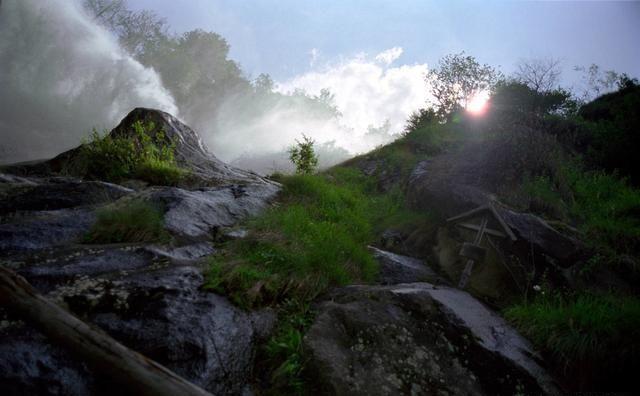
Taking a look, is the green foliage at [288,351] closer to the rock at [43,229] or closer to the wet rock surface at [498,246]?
the rock at [43,229]

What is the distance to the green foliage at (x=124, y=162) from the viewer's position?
6938 mm

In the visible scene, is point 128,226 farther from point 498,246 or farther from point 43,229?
point 498,246

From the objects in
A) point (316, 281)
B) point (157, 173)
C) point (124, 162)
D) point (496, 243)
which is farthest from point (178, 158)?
point (496, 243)

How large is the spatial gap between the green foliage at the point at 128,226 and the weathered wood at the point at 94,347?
6.36 ft

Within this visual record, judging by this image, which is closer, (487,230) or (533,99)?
(487,230)

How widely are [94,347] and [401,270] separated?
448 cm

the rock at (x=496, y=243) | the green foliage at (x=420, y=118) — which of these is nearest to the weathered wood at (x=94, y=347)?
the rock at (x=496, y=243)

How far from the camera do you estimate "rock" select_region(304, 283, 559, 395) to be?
2.77 meters

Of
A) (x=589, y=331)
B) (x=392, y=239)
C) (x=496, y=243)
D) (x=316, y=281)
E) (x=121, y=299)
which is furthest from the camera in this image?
(x=392, y=239)

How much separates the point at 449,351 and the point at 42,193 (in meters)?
6.46

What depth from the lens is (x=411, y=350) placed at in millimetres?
3121

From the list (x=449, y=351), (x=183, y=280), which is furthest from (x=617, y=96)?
(x=183, y=280)

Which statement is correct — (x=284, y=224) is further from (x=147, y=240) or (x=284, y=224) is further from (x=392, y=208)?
(x=392, y=208)

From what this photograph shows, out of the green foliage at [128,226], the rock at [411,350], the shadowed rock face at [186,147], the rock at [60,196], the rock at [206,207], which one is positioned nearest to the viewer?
the rock at [411,350]
